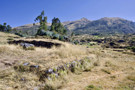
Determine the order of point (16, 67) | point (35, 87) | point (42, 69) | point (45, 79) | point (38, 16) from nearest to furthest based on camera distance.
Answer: point (35, 87) < point (45, 79) < point (42, 69) < point (16, 67) < point (38, 16)

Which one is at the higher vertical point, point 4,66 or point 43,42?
point 43,42

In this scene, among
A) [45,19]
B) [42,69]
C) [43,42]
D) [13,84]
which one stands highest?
[45,19]

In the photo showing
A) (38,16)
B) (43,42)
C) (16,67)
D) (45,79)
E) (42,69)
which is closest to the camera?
(45,79)

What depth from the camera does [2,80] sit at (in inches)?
Result: 163

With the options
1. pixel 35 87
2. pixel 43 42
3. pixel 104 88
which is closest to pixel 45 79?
pixel 35 87

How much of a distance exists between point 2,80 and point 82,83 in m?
3.89

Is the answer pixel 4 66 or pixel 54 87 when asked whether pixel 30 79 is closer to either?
pixel 54 87

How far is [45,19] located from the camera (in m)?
31.4

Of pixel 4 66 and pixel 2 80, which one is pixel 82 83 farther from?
pixel 4 66

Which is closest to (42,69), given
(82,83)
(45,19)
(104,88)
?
(82,83)

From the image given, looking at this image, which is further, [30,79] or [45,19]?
[45,19]

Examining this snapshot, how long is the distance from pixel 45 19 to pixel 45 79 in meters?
30.3

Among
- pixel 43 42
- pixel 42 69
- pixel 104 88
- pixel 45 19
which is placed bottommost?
pixel 104 88

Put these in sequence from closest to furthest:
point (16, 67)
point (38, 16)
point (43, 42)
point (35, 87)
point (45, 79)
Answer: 1. point (35, 87)
2. point (45, 79)
3. point (16, 67)
4. point (43, 42)
5. point (38, 16)
